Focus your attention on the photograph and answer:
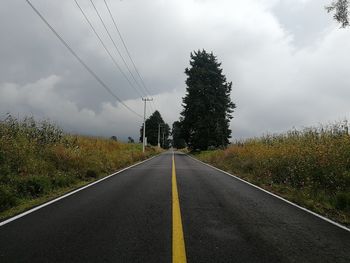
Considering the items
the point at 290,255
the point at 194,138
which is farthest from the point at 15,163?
the point at 194,138

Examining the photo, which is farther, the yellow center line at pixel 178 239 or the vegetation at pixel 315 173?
the vegetation at pixel 315 173

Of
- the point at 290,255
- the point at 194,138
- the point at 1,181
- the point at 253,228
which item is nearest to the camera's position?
the point at 290,255

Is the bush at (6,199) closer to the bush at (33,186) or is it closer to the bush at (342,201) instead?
the bush at (33,186)

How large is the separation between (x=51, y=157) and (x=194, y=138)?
44.7 meters

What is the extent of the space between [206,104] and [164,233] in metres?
53.0

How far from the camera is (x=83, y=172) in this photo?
1602 centimetres

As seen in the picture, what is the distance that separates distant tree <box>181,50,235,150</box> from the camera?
187 ft

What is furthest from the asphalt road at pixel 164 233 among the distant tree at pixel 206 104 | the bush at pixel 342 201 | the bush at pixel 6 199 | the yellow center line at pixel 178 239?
the distant tree at pixel 206 104

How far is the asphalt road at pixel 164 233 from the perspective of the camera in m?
4.81

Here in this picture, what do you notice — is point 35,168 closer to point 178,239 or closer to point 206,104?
point 178,239

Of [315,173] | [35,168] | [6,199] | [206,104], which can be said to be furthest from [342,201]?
[206,104]

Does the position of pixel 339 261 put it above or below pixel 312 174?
below

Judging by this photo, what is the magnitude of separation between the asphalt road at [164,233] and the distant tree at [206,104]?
156 feet

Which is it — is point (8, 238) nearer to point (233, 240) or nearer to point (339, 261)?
point (233, 240)
